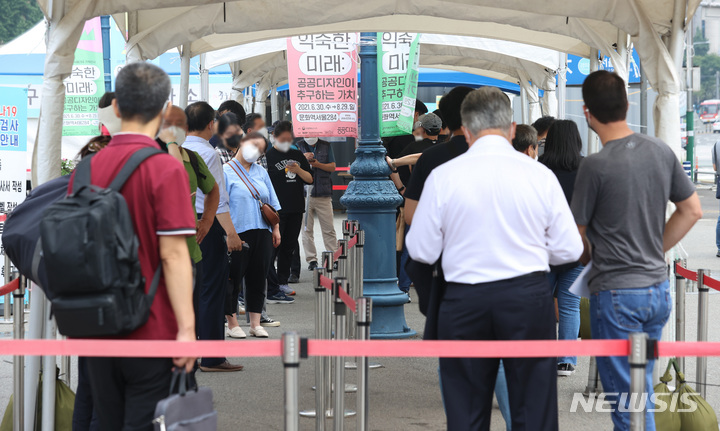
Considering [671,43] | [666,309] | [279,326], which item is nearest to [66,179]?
[666,309]

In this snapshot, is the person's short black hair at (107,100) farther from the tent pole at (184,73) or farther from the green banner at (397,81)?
the green banner at (397,81)

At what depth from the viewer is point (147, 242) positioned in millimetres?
3344

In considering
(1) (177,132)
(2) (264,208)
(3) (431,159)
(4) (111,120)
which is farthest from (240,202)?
(4) (111,120)

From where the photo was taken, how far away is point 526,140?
6.73m

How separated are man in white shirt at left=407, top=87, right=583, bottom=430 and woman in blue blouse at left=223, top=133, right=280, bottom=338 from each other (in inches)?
176

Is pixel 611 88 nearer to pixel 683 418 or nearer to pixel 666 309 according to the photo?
pixel 666 309

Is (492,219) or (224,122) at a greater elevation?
(224,122)

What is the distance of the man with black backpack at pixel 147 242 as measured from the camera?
3.30 meters

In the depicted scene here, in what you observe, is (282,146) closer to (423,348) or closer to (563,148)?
(563,148)

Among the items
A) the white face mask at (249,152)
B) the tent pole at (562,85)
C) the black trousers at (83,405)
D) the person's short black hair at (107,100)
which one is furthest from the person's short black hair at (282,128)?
the black trousers at (83,405)

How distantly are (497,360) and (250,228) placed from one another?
4.75 meters

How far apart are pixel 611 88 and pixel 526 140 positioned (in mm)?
2477

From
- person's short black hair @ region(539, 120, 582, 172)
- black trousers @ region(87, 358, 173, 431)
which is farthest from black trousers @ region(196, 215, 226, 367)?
black trousers @ region(87, 358, 173, 431)

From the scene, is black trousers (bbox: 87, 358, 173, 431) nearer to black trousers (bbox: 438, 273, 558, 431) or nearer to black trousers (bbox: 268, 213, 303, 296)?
black trousers (bbox: 438, 273, 558, 431)
